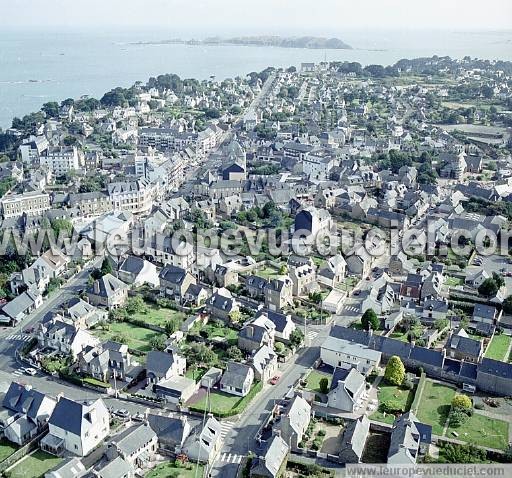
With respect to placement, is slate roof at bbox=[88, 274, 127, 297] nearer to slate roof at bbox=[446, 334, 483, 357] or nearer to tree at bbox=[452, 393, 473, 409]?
slate roof at bbox=[446, 334, 483, 357]

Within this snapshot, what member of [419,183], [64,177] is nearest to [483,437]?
[419,183]

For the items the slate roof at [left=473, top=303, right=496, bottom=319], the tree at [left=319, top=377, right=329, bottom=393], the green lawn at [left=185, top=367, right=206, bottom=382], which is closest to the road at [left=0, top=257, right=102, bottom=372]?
the green lawn at [left=185, top=367, right=206, bottom=382]

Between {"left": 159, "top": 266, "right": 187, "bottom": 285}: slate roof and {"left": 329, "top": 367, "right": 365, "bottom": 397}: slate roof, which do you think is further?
{"left": 159, "top": 266, "right": 187, "bottom": 285}: slate roof

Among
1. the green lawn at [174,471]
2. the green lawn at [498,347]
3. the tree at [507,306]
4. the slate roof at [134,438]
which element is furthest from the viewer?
the tree at [507,306]

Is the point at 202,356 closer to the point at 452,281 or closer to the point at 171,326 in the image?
the point at 171,326

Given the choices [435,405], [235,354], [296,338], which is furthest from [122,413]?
[435,405]

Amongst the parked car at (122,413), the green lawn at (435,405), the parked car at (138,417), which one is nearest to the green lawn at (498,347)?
the green lawn at (435,405)

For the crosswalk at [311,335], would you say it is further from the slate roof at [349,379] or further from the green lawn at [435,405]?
the green lawn at [435,405]
